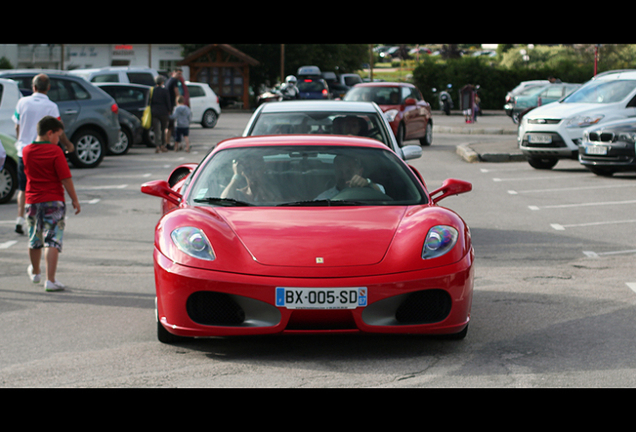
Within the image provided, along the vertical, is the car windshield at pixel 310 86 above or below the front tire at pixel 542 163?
above

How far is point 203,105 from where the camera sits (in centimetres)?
2998

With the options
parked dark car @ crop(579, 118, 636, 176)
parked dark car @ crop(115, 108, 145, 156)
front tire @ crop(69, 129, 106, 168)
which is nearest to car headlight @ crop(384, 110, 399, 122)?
parked dark car @ crop(115, 108, 145, 156)

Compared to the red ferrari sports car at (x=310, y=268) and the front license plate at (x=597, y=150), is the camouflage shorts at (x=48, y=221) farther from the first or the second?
the front license plate at (x=597, y=150)

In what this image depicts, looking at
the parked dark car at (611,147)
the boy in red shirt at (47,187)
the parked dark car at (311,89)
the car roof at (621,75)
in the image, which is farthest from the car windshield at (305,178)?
the parked dark car at (311,89)

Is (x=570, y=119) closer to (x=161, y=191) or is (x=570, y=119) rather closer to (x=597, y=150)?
(x=597, y=150)

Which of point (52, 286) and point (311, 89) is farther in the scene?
point (311, 89)

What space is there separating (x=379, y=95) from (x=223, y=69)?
106ft

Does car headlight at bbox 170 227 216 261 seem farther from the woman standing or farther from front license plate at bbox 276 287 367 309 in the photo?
the woman standing

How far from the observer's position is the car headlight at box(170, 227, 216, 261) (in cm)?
487

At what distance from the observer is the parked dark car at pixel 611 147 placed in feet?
48.5

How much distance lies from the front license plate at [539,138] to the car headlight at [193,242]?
1292 centimetres

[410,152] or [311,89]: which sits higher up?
[311,89]

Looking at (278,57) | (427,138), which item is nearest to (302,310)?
(427,138)
